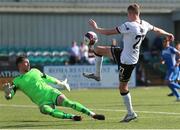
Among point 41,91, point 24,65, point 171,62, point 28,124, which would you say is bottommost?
point 171,62

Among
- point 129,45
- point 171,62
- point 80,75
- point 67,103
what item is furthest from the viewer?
point 80,75

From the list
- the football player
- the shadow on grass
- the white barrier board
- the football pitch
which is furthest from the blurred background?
the shadow on grass

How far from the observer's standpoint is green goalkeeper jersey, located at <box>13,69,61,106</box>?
45.7 feet

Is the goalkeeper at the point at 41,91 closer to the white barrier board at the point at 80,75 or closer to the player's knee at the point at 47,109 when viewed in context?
the player's knee at the point at 47,109

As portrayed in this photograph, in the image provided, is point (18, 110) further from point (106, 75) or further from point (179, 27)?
point (179, 27)

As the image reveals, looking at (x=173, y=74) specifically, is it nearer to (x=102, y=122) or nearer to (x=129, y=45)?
(x=129, y=45)

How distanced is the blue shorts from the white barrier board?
8.29m

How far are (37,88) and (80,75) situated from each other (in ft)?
61.3

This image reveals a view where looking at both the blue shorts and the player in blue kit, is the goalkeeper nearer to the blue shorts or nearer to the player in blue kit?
the player in blue kit

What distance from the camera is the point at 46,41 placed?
39.9 m

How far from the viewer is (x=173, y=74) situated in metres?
24.3

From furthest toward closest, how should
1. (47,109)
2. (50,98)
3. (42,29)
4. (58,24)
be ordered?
(58,24) → (42,29) → (50,98) → (47,109)

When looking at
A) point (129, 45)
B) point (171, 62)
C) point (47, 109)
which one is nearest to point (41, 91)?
point (47, 109)

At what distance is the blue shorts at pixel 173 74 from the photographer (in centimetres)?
2409
